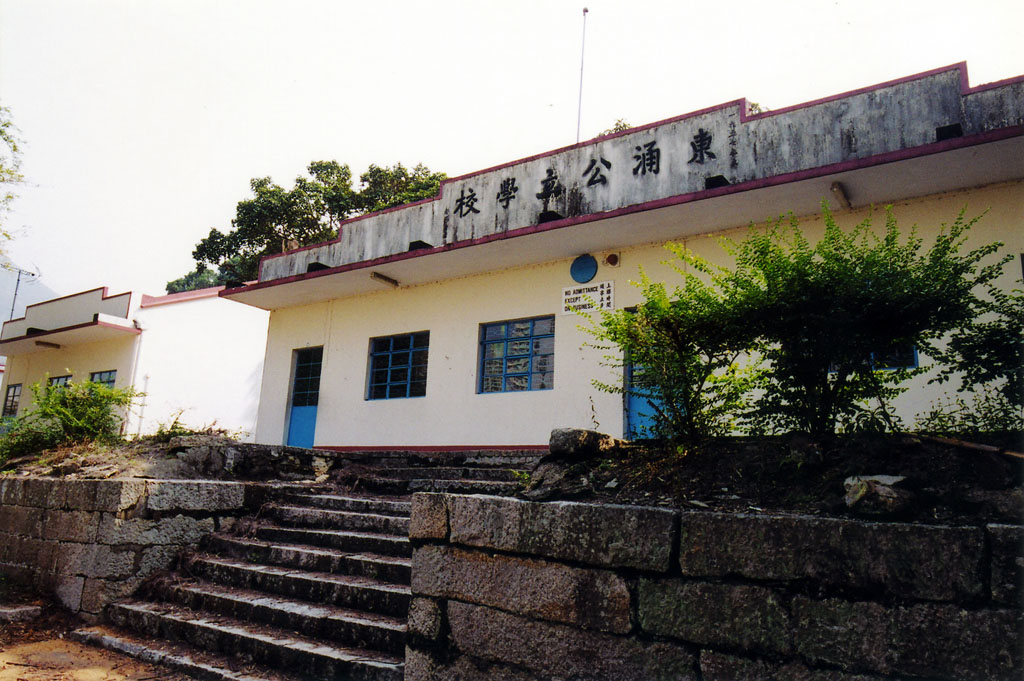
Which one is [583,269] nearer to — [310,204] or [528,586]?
[528,586]

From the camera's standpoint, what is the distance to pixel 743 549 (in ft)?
7.88

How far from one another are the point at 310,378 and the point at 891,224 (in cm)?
1013

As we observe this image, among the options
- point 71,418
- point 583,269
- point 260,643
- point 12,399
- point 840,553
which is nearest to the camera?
point 840,553

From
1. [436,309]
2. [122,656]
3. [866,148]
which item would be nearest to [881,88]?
[866,148]

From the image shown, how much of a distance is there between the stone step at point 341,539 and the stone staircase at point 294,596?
1cm

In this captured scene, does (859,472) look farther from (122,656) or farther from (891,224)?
(122,656)

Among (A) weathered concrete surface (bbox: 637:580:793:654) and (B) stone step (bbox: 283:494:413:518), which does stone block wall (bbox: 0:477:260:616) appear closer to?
(B) stone step (bbox: 283:494:413:518)

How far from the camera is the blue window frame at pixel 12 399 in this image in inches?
756

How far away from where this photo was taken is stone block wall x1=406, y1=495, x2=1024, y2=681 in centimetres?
206

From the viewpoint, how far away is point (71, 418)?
6965 millimetres

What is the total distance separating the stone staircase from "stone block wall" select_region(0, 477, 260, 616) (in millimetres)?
198

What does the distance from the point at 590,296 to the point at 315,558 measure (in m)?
4.80

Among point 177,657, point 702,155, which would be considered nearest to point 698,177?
point 702,155

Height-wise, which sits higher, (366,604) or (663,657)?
(663,657)
